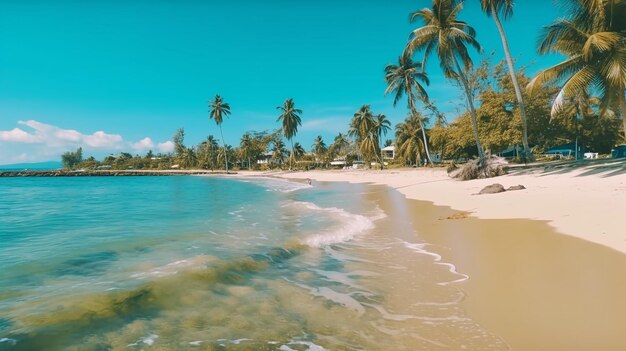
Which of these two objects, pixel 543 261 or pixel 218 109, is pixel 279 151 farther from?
pixel 543 261

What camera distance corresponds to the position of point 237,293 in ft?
18.7

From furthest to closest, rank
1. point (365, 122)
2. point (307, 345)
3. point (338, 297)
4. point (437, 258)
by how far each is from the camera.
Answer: point (365, 122), point (437, 258), point (338, 297), point (307, 345)

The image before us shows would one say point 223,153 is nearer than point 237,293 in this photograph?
No

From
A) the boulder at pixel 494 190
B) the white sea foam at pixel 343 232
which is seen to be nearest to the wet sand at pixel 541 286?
the white sea foam at pixel 343 232

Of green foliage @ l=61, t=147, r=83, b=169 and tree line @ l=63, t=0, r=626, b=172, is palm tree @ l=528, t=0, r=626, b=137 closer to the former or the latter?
tree line @ l=63, t=0, r=626, b=172

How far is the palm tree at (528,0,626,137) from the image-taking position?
14141mm

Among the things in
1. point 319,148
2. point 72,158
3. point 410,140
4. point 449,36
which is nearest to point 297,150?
point 319,148

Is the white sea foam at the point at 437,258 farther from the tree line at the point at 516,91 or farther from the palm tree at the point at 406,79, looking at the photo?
the palm tree at the point at 406,79

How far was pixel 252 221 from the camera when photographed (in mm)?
13977

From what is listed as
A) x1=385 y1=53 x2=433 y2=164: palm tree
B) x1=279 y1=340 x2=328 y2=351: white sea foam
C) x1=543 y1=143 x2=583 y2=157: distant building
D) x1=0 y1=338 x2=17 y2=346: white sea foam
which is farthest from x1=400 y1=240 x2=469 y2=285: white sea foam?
x1=543 y1=143 x2=583 y2=157: distant building

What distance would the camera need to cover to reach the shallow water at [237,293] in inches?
158

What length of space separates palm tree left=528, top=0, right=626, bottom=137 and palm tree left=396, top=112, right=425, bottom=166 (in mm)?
34690

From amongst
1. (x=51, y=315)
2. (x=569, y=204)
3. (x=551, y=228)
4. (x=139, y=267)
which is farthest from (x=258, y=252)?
(x=569, y=204)

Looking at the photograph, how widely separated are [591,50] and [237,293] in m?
17.7
